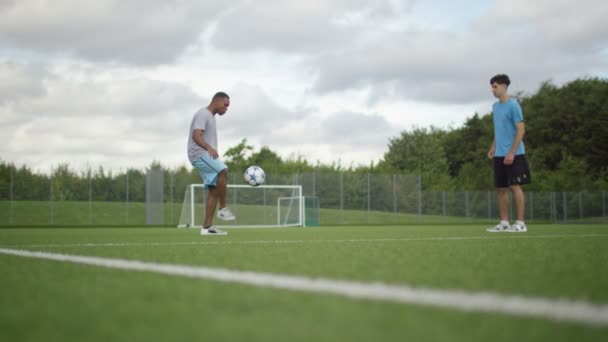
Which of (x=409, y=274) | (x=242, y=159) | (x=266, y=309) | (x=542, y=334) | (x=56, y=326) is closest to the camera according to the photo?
(x=542, y=334)

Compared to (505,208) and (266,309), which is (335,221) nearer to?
(505,208)

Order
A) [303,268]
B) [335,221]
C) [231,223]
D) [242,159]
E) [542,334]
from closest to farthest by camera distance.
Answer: [542,334]
[303,268]
[231,223]
[335,221]
[242,159]

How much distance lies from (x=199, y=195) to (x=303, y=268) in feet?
70.9

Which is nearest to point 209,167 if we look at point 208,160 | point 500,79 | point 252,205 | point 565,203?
point 208,160

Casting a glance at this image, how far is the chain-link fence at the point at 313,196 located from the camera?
23.2m

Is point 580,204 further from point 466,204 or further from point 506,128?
point 506,128

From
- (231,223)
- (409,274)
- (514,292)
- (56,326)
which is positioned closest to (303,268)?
(409,274)

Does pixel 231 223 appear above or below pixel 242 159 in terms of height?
below

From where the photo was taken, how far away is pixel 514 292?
2096 millimetres

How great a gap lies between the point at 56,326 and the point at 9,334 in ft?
0.36

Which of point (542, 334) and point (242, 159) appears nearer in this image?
point (542, 334)

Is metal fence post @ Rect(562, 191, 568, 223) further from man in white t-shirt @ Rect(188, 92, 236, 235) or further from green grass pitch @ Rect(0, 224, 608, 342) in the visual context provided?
green grass pitch @ Rect(0, 224, 608, 342)

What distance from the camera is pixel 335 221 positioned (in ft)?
88.4

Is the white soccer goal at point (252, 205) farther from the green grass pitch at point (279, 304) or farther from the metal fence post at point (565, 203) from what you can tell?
the green grass pitch at point (279, 304)
